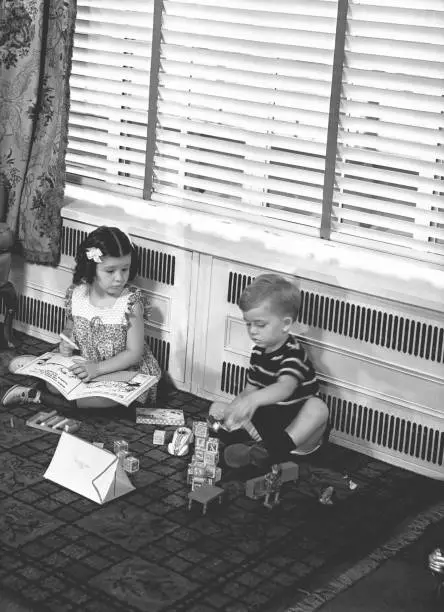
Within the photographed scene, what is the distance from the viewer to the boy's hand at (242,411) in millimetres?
3012

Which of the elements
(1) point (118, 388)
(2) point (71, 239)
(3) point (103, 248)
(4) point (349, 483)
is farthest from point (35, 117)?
(4) point (349, 483)

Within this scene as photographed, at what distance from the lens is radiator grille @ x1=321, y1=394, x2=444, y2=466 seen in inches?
120

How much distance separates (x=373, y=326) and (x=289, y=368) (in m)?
0.27

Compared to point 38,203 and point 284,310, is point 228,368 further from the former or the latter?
point 38,203

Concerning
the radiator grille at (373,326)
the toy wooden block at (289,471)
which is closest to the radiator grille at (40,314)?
the radiator grille at (373,326)

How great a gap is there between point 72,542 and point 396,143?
1518mm

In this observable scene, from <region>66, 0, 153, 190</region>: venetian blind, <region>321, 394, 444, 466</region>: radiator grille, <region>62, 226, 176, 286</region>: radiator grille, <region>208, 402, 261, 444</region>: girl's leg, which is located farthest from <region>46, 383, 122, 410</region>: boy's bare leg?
<region>66, 0, 153, 190</region>: venetian blind

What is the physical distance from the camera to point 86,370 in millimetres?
3375

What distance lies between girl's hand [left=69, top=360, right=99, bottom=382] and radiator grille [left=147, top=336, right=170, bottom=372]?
30cm

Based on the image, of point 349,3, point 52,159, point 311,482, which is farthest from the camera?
point 52,159

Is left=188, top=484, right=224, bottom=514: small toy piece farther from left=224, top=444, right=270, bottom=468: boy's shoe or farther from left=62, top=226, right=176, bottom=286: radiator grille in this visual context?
left=62, top=226, right=176, bottom=286: radiator grille

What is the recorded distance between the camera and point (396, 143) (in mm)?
3178

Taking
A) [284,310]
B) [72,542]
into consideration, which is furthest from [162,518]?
[284,310]

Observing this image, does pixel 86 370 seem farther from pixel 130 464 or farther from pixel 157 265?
pixel 130 464
